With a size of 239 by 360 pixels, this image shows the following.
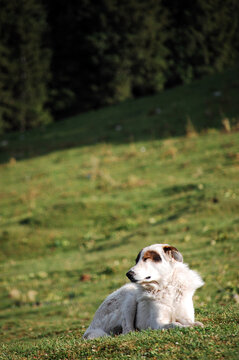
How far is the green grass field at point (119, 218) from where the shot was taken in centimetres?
702

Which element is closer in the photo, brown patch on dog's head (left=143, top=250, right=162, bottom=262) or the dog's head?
the dog's head

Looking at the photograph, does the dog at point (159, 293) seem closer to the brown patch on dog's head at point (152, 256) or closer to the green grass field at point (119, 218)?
the brown patch on dog's head at point (152, 256)

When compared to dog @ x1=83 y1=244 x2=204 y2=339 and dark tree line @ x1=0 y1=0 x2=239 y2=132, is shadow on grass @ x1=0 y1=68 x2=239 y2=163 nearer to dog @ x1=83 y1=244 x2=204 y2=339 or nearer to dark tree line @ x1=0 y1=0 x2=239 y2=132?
dark tree line @ x1=0 y1=0 x2=239 y2=132

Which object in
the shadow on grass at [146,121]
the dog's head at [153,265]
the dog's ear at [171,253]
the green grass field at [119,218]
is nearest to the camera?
the dog's head at [153,265]

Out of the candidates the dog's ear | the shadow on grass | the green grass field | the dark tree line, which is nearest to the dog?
the dog's ear

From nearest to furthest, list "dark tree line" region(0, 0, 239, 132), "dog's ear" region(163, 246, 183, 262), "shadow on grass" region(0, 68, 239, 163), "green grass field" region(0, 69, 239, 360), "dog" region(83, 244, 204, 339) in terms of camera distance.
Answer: "dog" region(83, 244, 204, 339) → "dog's ear" region(163, 246, 183, 262) → "green grass field" region(0, 69, 239, 360) → "shadow on grass" region(0, 68, 239, 163) → "dark tree line" region(0, 0, 239, 132)

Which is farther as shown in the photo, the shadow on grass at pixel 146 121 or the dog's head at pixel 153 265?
the shadow on grass at pixel 146 121

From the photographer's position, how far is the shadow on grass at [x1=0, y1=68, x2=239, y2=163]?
33406 mm

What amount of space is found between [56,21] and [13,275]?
5011 cm

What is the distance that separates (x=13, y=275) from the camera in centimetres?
1733

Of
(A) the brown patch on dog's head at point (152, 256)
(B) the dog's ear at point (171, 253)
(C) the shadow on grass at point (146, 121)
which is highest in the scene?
(A) the brown patch on dog's head at point (152, 256)

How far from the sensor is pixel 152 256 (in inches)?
250

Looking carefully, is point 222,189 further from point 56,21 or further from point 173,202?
point 56,21

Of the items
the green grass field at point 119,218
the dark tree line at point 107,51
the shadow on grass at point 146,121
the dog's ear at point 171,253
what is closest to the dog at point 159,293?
the dog's ear at point 171,253
